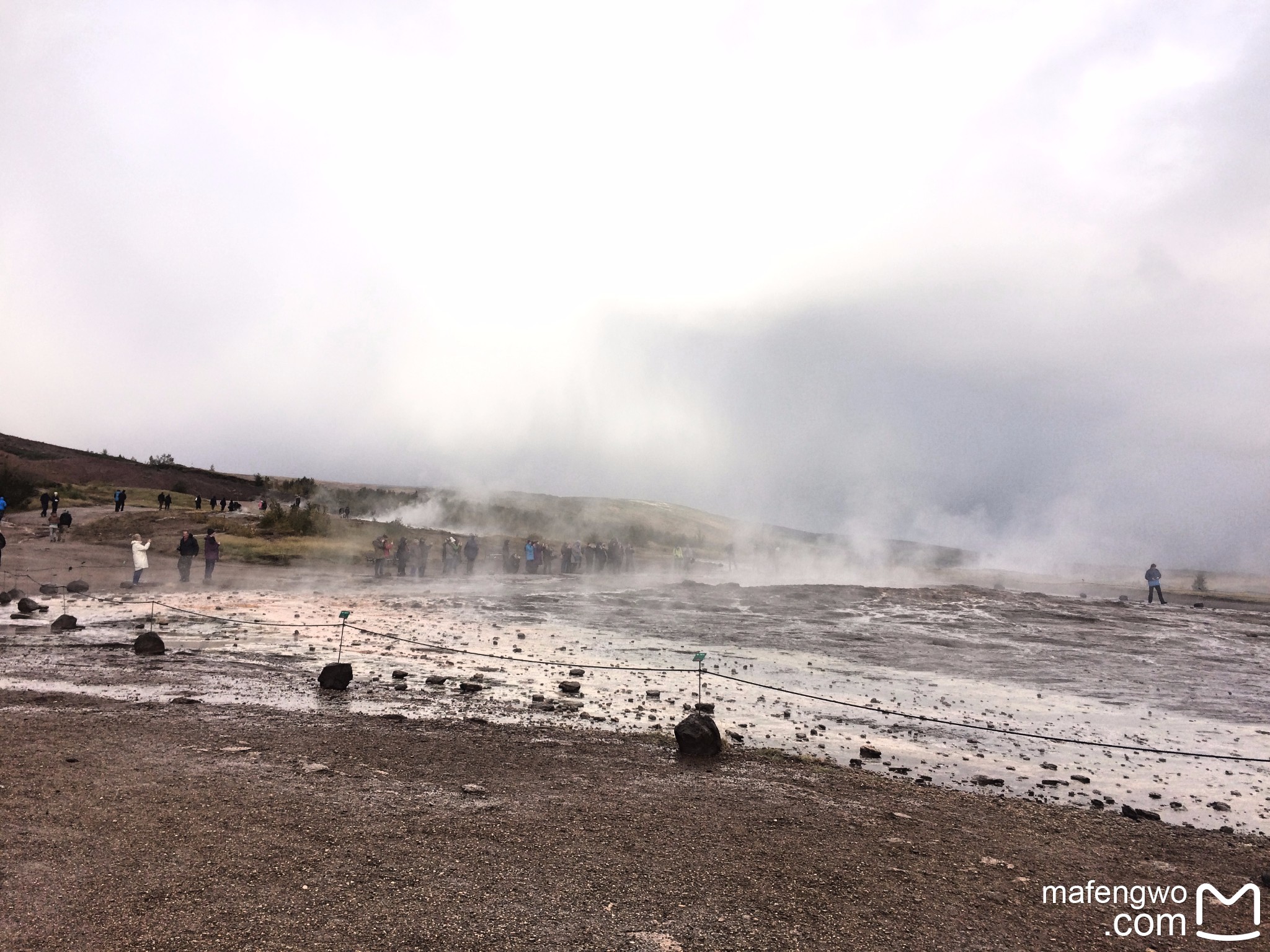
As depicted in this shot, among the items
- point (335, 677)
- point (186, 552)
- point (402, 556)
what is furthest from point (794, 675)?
point (402, 556)

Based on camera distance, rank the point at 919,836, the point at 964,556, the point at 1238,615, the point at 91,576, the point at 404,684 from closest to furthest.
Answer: the point at 919,836, the point at 404,684, the point at 91,576, the point at 1238,615, the point at 964,556

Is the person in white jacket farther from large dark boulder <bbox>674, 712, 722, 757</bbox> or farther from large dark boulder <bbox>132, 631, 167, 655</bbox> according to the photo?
large dark boulder <bbox>674, 712, 722, 757</bbox>

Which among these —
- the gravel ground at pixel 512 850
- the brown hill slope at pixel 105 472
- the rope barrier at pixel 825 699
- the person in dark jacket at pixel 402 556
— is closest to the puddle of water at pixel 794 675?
the rope barrier at pixel 825 699

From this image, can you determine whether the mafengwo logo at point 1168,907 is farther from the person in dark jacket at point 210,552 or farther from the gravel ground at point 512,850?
the person in dark jacket at point 210,552

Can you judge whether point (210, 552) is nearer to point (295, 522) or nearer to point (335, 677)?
point (295, 522)

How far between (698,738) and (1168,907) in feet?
15.8

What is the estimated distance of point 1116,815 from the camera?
26.7 ft

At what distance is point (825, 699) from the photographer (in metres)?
12.9

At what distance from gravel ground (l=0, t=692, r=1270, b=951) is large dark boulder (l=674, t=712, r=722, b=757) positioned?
0.64 feet

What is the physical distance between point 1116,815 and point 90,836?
984 centimetres

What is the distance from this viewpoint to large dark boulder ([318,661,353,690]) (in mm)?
11961

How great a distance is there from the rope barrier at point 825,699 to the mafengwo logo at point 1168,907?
16.1 ft

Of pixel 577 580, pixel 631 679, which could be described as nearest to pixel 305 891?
pixel 631 679

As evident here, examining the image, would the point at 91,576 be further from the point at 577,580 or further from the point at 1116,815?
the point at 1116,815
